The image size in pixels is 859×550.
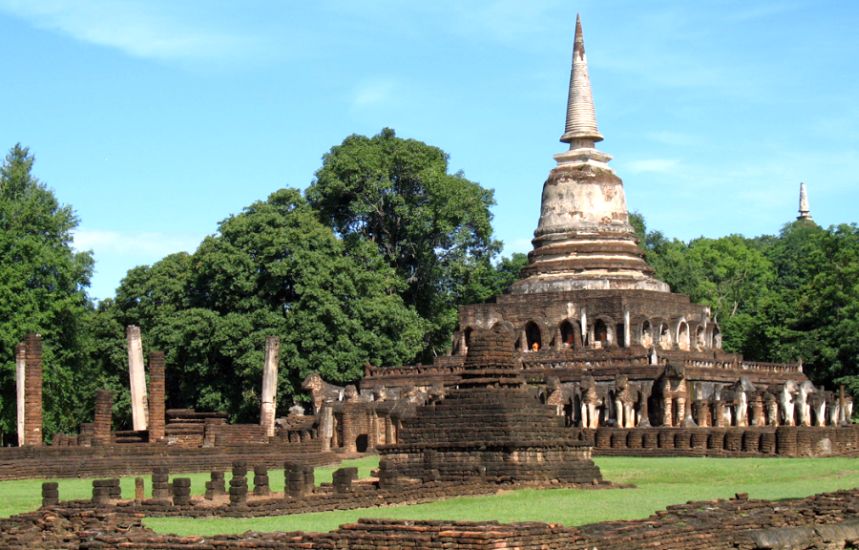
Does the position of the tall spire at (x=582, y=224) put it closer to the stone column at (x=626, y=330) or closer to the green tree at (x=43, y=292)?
the stone column at (x=626, y=330)

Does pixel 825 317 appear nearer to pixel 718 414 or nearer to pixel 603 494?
pixel 718 414

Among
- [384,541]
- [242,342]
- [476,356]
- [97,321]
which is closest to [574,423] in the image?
[242,342]

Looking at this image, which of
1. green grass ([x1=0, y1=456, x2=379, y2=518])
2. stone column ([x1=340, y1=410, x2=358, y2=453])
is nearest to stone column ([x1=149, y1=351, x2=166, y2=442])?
green grass ([x1=0, y1=456, x2=379, y2=518])

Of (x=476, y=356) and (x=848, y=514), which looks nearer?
(x=848, y=514)

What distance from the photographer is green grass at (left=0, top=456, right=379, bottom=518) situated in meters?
24.8

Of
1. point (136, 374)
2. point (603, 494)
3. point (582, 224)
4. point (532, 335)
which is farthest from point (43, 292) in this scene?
point (603, 494)

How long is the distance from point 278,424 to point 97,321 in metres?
13.8

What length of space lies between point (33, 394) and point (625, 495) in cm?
1767

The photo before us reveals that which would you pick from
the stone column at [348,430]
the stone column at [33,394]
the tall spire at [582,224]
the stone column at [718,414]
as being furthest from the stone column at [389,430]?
the tall spire at [582,224]

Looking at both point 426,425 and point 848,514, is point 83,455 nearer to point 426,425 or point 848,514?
point 426,425

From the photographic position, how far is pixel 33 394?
122 ft

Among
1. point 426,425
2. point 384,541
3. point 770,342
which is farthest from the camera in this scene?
point 770,342

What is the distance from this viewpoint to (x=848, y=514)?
1961 centimetres

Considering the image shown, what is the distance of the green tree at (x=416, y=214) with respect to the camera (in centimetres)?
5897
